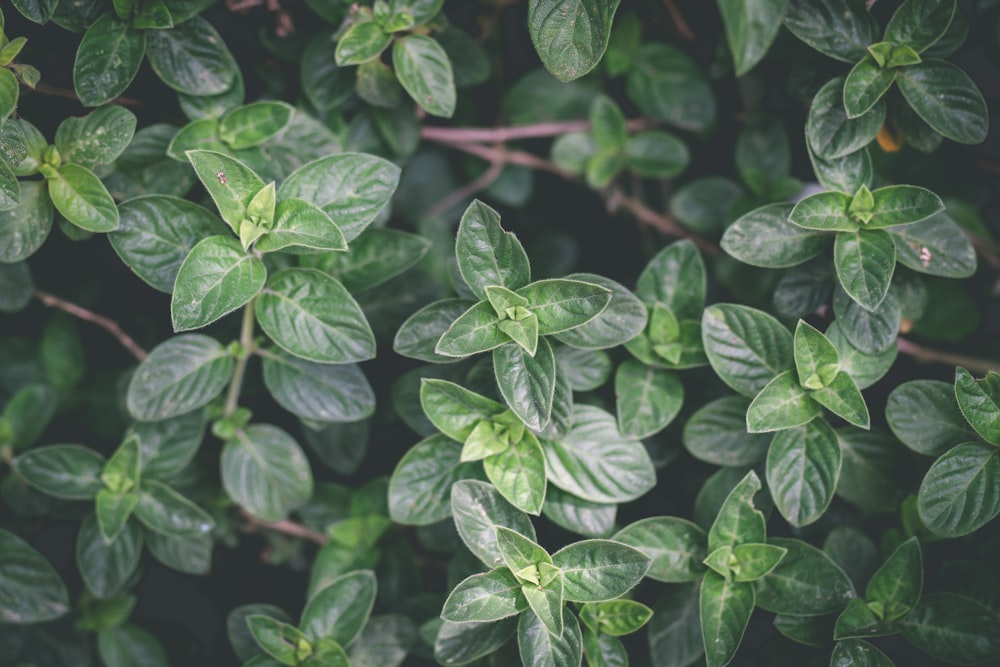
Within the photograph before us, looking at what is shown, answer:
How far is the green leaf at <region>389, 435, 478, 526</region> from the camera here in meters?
1.18

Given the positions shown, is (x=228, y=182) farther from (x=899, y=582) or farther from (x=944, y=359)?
(x=944, y=359)

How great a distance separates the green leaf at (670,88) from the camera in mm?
1480

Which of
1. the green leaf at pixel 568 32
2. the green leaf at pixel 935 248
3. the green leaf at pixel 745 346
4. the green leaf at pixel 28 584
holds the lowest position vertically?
the green leaf at pixel 28 584

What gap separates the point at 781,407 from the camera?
3.69 ft

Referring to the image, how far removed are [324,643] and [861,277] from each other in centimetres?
93

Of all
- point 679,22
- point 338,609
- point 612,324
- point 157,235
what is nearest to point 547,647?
point 338,609

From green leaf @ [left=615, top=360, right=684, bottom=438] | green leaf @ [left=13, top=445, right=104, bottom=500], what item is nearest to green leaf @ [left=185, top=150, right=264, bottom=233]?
green leaf @ [left=13, top=445, right=104, bottom=500]

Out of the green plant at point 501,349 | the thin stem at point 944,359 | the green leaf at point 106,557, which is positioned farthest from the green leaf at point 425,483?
the thin stem at point 944,359

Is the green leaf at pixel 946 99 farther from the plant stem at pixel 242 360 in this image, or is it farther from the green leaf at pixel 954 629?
the plant stem at pixel 242 360

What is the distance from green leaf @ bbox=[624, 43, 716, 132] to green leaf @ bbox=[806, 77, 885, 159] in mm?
325

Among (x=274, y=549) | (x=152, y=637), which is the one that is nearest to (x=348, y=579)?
(x=274, y=549)

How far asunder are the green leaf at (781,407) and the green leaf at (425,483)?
0.40 metres

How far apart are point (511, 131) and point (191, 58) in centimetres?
59

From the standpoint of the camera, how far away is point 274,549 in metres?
1.51
